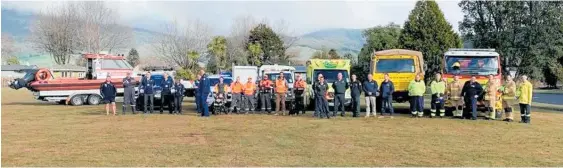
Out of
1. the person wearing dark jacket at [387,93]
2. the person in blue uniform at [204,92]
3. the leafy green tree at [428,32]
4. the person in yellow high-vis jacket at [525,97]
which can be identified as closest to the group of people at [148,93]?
the person in blue uniform at [204,92]

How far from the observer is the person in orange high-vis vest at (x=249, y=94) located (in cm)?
2105

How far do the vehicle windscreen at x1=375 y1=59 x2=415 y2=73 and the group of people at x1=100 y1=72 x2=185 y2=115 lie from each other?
23.8ft

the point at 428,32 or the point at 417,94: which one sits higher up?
the point at 428,32

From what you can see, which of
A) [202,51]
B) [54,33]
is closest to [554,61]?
[202,51]

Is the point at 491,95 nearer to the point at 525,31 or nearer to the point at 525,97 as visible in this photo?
the point at 525,97

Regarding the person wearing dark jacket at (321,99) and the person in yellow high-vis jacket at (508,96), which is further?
the person wearing dark jacket at (321,99)

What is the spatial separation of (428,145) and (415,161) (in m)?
2.24

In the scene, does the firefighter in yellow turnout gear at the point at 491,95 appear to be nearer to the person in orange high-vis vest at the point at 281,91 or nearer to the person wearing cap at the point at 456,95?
the person wearing cap at the point at 456,95

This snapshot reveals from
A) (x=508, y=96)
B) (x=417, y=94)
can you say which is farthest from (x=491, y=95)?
(x=417, y=94)

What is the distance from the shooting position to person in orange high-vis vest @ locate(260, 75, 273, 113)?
69.8 feet

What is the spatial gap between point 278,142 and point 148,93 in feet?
31.9

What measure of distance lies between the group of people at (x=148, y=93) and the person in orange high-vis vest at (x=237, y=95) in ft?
5.95

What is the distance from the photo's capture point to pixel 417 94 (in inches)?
769

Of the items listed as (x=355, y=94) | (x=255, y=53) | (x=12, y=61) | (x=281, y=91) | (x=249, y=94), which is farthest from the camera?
(x=12, y=61)
